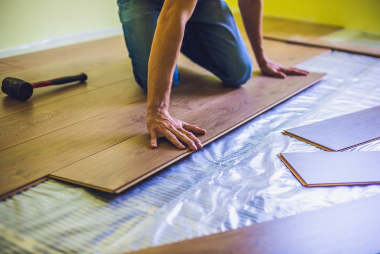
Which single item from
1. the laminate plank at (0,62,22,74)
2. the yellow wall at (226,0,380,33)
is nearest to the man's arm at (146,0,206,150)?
the laminate plank at (0,62,22,74)

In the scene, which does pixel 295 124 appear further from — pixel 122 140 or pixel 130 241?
pixel 130 241

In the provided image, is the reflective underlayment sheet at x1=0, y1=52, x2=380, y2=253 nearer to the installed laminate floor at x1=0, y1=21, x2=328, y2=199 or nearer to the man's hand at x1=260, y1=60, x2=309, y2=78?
the installed laminate floor at x1=0, y1=21, x2=328, y2=199

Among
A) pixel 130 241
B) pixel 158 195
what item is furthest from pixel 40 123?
pixel 130 241

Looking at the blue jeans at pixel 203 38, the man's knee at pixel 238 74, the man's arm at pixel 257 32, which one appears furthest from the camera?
the man's arm at pixel 257 32

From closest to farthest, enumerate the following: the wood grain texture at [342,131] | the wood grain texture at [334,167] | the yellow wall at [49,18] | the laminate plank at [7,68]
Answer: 1. the wood grain texture at [334,167]
2. the wood grain texture at [342,131]
3. the laminate plank at [7,68]
4. the yellow wall at [49,18]

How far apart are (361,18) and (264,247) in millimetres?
3555

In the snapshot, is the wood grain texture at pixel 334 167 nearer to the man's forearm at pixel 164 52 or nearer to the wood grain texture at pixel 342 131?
the wood grain texture at pixel 342 131

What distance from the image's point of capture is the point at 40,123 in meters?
1.82

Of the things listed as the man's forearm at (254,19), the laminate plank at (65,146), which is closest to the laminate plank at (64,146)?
the laminate plank at (65,146)

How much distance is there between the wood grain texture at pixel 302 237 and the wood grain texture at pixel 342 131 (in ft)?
1.55

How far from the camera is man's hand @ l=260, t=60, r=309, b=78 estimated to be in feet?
8.00

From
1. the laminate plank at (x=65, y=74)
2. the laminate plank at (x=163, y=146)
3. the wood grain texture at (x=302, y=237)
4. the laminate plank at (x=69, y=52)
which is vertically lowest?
the wood grain texture at (x=302, y=237)

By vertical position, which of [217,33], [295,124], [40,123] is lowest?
[295,124]

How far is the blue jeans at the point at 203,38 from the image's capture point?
7.04ft
